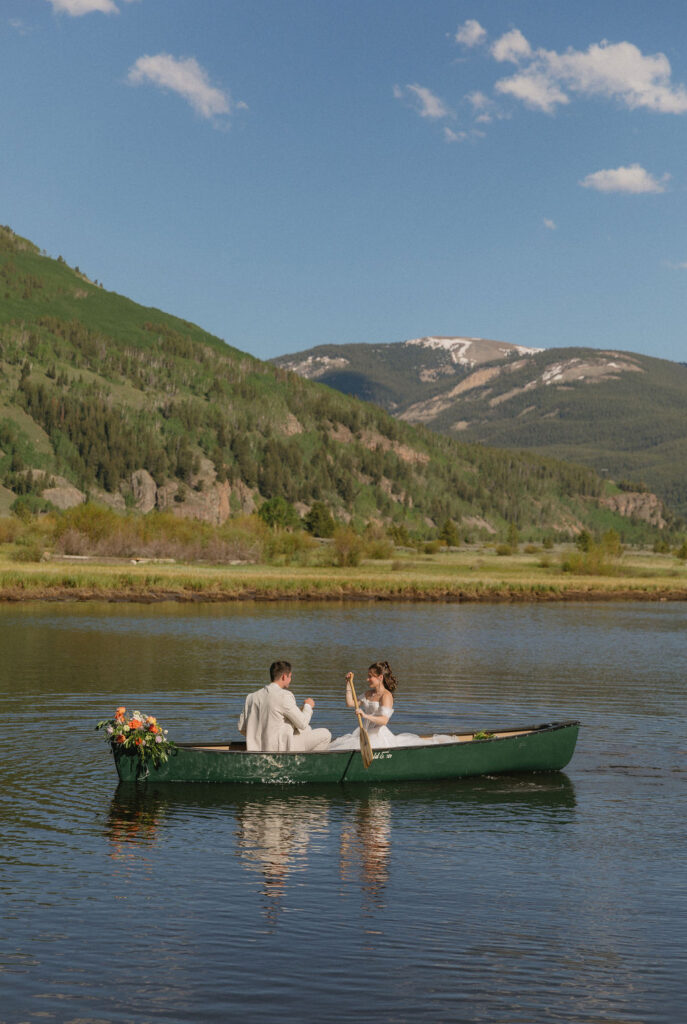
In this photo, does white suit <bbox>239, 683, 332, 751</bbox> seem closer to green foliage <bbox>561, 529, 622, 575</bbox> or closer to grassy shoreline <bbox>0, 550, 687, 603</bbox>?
grassy shoreline <bbox>0, 550, 687, 603</bbox>

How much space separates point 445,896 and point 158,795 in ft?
25.5

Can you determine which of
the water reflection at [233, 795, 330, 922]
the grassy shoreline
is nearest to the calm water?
the water reflection at [233, 795, 330, 922]

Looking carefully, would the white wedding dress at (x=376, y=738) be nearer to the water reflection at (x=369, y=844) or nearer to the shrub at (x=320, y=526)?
the water reflection at (x=369, y=844)

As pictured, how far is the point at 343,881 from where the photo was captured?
1612 cm

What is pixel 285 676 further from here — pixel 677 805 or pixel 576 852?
pixel 677 805

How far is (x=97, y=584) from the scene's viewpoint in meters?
81.2

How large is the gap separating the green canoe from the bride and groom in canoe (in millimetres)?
372

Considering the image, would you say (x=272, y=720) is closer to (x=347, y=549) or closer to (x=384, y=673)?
(x=384, y=673)

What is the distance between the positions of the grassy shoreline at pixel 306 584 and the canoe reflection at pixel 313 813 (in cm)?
5565

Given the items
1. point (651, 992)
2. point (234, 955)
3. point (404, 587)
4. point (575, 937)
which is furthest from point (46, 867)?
point (404, 587)

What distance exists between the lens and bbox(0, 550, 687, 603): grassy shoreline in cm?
7950

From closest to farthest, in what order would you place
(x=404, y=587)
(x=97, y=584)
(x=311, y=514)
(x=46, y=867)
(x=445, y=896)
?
1. (x=445, y=896)
2. (x=46, y=867)
3. (x=97, y=584)
4. (x=404, y=587)
5. (x=311, y=514)

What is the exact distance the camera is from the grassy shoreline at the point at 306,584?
7950 cm

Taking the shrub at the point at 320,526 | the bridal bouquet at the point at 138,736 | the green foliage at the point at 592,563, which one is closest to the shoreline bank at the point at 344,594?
the green foliage at the point at 592,563
